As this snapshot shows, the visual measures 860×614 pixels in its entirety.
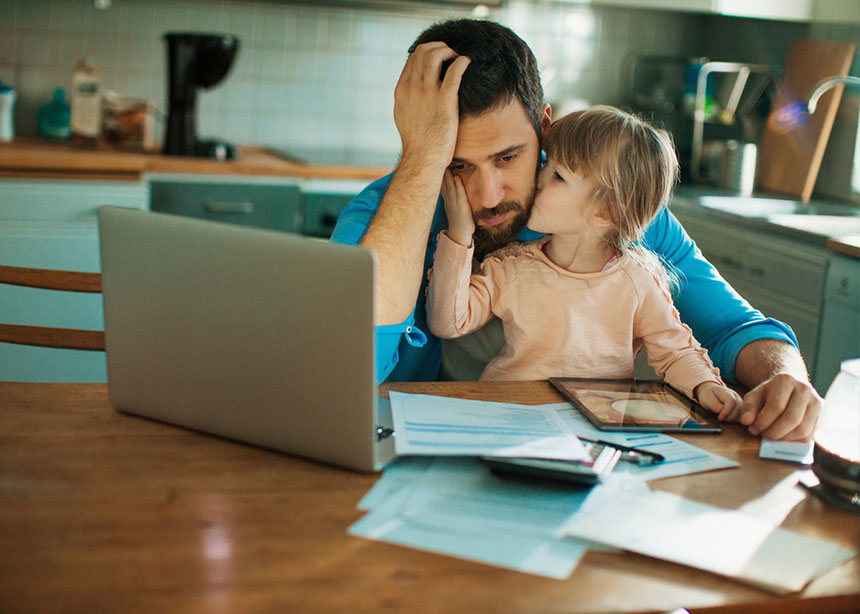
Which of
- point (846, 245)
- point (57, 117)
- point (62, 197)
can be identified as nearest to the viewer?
point (846, 245)

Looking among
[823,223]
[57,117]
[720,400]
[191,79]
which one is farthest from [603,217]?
[57,117]

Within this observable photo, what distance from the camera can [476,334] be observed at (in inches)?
63.5

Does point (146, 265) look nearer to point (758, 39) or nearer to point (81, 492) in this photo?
point (81, 492)

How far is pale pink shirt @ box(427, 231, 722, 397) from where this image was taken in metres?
1.46

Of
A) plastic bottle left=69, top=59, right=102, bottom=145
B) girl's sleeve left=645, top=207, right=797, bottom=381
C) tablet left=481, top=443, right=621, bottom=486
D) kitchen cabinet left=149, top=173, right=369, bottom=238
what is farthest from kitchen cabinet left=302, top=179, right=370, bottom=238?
tablet left=481, top=443, right=621, bottom=486

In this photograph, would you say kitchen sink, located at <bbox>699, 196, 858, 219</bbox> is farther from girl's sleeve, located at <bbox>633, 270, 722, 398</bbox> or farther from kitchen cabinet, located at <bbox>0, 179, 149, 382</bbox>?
kitchen cabinet, located at <bbox>0, 179, 149, 382</bbox>

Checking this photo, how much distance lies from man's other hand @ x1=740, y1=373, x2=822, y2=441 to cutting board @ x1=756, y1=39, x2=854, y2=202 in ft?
8.12

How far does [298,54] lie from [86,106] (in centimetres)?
88

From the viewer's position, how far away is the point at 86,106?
3.10m

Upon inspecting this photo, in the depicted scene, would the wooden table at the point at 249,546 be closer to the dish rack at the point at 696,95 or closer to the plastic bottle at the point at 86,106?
the plastic bottle at the point at 86,106

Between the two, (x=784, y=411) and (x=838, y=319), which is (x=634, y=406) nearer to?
(x=784, y=411)

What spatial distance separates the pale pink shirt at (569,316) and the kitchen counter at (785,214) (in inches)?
49.9

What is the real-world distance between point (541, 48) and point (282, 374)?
3173 mm

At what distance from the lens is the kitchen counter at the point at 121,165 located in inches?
107
